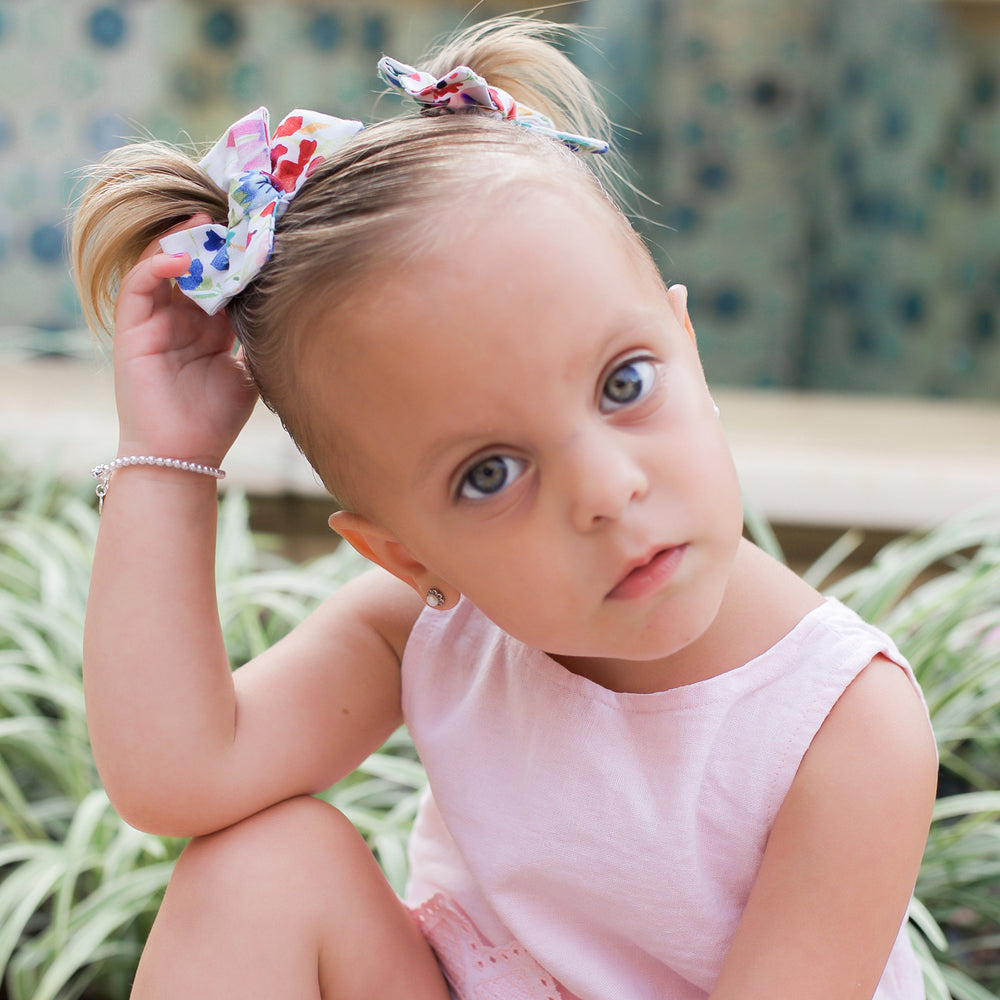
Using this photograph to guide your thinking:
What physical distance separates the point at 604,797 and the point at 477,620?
178 mm

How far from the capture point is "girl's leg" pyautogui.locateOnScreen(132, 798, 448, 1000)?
764 mm

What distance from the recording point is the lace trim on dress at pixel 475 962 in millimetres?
835

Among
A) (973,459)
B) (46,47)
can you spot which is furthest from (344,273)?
(46,47)

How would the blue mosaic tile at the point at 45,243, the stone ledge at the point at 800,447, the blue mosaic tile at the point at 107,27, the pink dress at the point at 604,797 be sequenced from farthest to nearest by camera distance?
the blue mosaic tile at the point at 45,243, the blue mosaic tile at the point at 107,27, the stone ledge at the point at 800,447, the pink dress at the point at 604,797

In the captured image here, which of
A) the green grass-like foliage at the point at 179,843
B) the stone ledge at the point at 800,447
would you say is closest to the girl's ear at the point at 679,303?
the green grass-like foliage at the point at 179,843

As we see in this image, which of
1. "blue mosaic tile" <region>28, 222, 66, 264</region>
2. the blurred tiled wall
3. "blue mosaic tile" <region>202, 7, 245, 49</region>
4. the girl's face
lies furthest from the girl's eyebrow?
"blue mosaic tile" <region>28, 222, 66, 264</region>

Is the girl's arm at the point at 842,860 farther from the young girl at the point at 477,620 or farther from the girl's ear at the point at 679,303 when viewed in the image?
the girl's ear at the point at 679,303

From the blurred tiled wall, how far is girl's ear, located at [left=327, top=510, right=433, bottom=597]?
1916 mm

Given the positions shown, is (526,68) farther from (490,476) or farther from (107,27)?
(107,27)

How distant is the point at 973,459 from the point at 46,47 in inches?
88.9

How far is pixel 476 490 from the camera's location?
0.67 m

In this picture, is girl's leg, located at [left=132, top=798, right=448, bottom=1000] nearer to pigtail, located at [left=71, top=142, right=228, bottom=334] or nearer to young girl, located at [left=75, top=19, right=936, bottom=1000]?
young girl, located at [left=75, top=19, right=936, bottom=1000]

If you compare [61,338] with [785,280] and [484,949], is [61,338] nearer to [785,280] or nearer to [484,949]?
[785,280]

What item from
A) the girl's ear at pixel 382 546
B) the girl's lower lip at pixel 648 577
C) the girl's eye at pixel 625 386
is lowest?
the girl's ear at pixel 382 546
